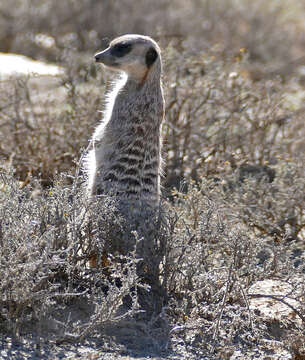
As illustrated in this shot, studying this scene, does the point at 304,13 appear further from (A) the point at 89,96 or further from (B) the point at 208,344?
(B) the point at 208,344

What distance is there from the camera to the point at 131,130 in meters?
3.91

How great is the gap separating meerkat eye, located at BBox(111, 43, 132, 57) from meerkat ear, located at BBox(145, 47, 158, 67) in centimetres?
12

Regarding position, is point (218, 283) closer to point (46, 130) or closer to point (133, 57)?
point (133, 57)

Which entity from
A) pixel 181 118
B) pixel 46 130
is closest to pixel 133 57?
pixel 46 130

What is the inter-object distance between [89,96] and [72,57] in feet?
1.43

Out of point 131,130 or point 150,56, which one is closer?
point 131,130

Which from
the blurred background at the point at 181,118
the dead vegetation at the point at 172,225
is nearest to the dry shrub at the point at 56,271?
the dead vegetation at the point at 172,225

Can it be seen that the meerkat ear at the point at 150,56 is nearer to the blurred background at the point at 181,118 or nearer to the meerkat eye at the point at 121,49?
the meerkat eye at the point at 121,49

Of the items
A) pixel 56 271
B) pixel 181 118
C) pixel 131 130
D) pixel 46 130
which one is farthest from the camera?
pixel 181 118

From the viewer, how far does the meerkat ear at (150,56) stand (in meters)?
4.13

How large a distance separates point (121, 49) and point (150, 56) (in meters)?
0.19

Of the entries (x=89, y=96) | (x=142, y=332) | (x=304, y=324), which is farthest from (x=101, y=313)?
(x=89, y=96)

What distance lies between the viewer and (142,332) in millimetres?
3180

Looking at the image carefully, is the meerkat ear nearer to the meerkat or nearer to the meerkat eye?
the meerkat
